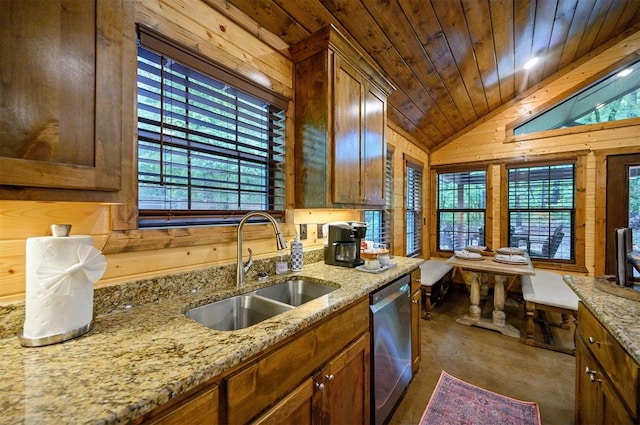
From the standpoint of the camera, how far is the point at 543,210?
4090 mm

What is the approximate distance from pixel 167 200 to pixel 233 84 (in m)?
0.81

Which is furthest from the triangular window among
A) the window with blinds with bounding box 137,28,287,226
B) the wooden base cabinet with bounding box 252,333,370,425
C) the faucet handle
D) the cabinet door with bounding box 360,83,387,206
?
the faucet handle

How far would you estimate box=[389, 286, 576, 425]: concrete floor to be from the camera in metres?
1.95

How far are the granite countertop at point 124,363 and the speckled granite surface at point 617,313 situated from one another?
1057mm

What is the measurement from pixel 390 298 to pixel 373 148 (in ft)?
4.28

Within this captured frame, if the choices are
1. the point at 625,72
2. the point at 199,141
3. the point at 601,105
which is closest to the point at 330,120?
the point at 199,141

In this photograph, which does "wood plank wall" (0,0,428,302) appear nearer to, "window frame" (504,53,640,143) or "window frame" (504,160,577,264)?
"window frame" (504,160,577,264)

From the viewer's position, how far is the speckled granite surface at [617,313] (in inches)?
36.3

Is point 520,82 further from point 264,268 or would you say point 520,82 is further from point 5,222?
point 5,222

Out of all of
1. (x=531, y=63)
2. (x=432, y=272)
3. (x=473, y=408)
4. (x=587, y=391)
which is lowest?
(x=473, y=408)

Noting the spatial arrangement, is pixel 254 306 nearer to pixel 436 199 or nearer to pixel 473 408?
pixel 473 408

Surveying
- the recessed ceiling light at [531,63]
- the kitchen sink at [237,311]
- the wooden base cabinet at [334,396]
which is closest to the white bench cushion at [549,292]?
the wooden base cabinet at [334,396]

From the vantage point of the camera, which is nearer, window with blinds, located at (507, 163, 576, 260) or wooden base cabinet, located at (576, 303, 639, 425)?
wooden base cabinet, located at (576, 303, 639, 425)

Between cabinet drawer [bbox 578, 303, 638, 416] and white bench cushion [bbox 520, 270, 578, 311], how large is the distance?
1.51 meters
